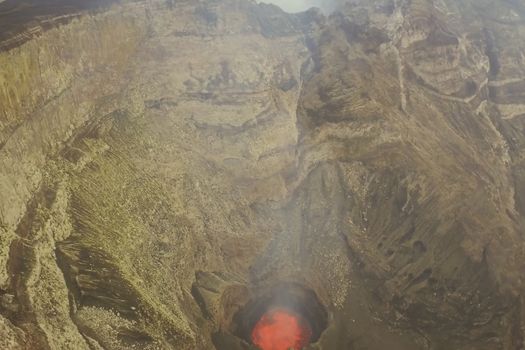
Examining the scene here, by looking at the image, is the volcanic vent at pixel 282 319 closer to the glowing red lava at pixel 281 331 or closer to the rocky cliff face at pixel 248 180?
the glowing red lava at pixel 281 331

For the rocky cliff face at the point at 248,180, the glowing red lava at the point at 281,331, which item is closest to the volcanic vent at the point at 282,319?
the glowing red lava at the point at 281,331

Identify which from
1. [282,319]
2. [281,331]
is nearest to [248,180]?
[282,319]

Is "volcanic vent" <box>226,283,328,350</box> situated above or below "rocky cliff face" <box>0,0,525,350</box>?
below

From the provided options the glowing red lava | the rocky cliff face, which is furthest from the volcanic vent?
the rocky cliff face

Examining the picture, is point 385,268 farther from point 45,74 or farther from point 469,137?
point 45,74

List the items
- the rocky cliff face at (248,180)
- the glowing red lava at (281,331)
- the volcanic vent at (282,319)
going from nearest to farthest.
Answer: the rocky cliff face at (248,180)
the glowing red lava at (281,331)
the volcanic vent at (282,319)

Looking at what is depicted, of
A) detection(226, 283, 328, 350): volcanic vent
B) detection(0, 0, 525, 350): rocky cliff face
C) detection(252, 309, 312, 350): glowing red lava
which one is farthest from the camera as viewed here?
detection(226, 283, 328, 350): volcanic vent

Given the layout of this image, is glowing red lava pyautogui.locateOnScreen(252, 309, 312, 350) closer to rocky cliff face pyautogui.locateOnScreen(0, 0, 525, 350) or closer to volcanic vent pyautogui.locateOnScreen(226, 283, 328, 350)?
volcanic vent pyautogui.locateOnScreen(226, 283, 328, 350)

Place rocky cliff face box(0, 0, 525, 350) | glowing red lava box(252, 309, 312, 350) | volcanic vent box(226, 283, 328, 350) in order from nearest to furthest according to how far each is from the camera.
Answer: rocky cliff face box(0, 0, 525, 350)
glowing red lava box(252, 309, 312, 350)
volcanic vent box(226, 283, 328, 350)

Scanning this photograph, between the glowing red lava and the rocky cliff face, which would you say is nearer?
the rocky cliff face
